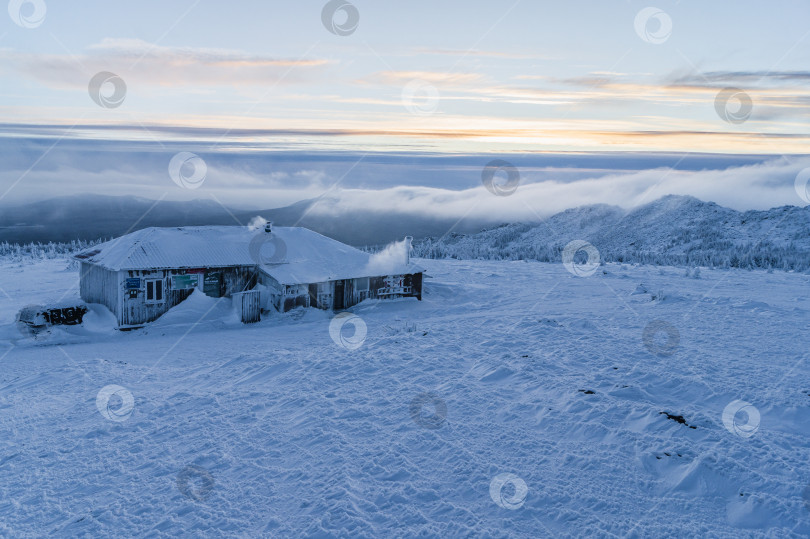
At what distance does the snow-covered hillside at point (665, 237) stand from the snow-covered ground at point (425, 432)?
29.9m

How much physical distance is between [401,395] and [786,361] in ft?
31.3

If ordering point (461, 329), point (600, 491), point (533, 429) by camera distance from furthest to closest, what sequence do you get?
point (461, 329) → point (533, 429) → point (600, 491)

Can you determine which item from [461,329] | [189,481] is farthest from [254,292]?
[189,481]

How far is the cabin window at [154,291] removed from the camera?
20.6 m

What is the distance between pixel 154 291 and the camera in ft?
67.9

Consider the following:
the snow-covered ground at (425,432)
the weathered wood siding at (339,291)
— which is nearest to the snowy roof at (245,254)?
the weathered wood siding at (339,291)

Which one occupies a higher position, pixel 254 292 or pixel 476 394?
pixel 254 292

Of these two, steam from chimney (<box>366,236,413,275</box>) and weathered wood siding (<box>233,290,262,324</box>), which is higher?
steam from chimney (<box>366,236,413,275</box>)

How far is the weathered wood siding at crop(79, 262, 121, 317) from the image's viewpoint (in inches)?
800

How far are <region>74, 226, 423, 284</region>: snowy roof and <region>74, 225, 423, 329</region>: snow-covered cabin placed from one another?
0.03 meters

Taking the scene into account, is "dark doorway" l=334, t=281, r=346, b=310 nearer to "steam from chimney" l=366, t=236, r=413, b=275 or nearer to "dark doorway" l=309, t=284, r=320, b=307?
"dark doorway" l=309, t=284, r=320, b=307

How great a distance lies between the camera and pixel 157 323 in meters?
20.5

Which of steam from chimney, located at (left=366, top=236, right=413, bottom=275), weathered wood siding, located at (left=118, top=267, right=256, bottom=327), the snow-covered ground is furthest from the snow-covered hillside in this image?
the snow-covered ground

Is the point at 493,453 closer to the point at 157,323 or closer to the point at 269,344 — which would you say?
the point at 269,344
